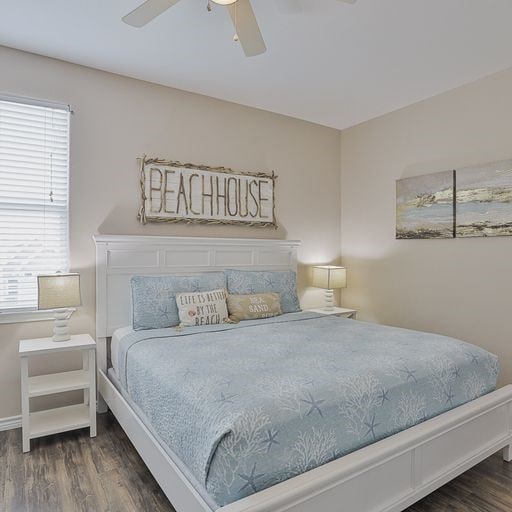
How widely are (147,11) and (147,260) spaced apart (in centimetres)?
183

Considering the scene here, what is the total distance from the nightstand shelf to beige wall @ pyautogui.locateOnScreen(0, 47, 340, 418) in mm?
274

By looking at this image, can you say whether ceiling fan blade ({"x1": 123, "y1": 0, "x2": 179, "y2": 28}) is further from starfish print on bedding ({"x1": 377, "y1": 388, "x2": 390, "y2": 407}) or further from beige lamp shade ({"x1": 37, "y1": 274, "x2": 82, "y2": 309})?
starfish print on bedding ({"x1": 377, "y1": 388, "x2": 390, "y2": 407})

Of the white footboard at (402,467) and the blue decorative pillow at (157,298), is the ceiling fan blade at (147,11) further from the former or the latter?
the white footboard at (402,467)

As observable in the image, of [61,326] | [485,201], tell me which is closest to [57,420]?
[61,326]

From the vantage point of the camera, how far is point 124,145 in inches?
126

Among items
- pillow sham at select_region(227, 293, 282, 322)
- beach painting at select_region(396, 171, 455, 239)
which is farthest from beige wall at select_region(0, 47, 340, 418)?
beach painting at select_region(396, 171, 455, 239)

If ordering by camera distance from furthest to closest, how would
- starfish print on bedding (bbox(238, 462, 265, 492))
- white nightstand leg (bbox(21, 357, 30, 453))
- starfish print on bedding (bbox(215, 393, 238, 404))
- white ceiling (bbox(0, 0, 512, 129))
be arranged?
white nightstand leg (bbox(21, 357, 30, 453)) → white ceiling (bbox(0, 0, 512, 129)) → starfish print on bedding (bbox(215, 393, 238, 404)) → starfish print on bedding (bbox(238, 462, 265, 492))

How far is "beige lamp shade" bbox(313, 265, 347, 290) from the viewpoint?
13.2ft

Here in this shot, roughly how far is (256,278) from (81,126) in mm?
1860

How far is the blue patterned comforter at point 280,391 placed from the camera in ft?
4.46

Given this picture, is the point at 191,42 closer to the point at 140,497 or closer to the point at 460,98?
the point at 460,98

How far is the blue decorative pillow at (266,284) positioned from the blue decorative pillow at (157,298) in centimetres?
31

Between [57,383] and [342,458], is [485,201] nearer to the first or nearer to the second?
[342,458]

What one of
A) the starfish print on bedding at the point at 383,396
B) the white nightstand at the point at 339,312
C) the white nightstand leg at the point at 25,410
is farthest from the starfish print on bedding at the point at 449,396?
the white nightstand leg at the point at 25,410
